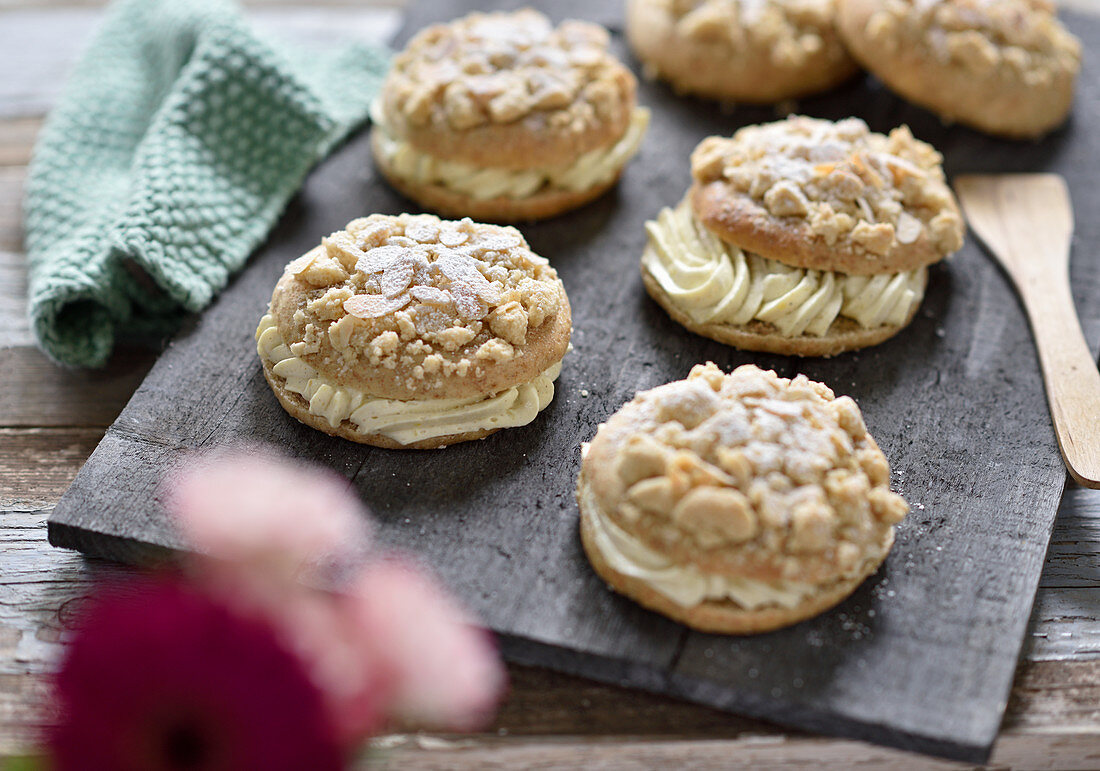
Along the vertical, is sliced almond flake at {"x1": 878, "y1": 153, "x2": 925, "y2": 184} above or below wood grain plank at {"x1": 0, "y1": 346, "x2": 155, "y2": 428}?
above

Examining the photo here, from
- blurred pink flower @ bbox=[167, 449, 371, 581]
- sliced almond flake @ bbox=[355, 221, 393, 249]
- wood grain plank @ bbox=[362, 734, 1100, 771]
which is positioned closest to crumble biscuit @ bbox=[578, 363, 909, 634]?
wood grain plank @ bbox=[362, 734, 1100, 771]

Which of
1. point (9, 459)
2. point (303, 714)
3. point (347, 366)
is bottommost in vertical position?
point (9, 459)

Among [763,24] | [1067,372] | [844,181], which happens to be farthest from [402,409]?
[763,24]

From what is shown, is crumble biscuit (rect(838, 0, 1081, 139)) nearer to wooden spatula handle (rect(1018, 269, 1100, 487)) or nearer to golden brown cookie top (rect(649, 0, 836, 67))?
golden brown cookie top (rect(649, 0, 836, 67))

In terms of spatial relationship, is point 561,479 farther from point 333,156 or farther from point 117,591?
point 333,156

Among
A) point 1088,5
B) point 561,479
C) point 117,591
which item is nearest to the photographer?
point 117,591

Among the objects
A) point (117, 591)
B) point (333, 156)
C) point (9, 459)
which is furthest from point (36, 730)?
point (333, 156)

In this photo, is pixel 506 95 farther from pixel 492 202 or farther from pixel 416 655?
pixel 416 655
